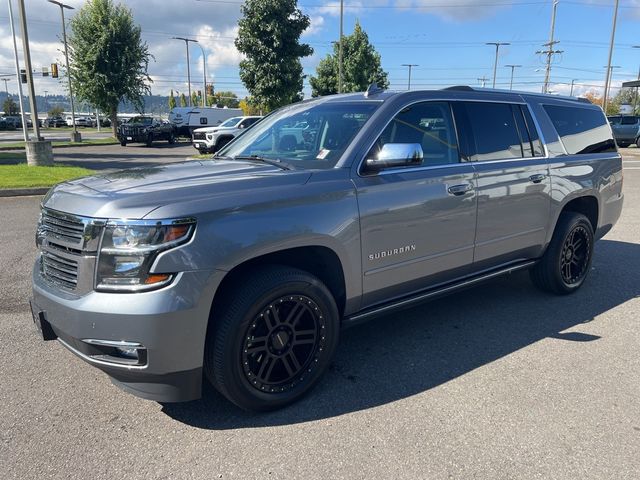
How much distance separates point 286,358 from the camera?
3.01 meters

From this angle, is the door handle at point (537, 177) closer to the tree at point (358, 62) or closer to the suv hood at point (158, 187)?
the suv hood at point (158, 187)

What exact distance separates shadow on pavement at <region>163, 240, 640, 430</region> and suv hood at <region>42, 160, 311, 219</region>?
4.26 ft

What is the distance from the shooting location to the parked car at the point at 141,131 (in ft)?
96.7

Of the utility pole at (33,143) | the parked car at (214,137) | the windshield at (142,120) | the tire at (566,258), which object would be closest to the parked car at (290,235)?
the tire at (566,258)

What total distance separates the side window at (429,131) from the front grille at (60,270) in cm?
210

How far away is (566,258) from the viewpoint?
16.3ft

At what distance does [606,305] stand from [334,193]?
3323 mm

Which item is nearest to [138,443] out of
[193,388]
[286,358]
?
[193,388]

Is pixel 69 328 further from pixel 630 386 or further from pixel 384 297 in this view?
pixel 630 386

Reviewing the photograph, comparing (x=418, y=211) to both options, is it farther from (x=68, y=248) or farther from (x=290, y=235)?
(x=68, y=248)

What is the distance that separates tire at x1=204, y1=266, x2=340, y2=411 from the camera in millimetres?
2695

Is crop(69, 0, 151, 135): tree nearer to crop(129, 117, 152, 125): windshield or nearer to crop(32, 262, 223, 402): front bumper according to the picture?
crop(129, 117, 152, 125): windshield

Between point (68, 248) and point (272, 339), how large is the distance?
4.00ft

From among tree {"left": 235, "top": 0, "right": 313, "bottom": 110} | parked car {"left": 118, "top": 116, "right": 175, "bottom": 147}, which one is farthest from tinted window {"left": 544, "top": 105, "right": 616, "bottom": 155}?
parked car {"left": 118, "top": 116, "right": 175, "bottom": 147}
